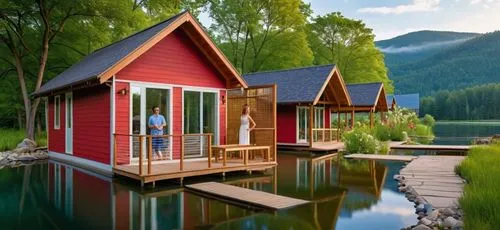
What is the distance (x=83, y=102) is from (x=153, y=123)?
3160mm

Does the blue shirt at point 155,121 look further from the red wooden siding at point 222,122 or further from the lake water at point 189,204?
the red wooden siding at point 222,122

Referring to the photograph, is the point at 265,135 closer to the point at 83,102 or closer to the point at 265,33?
the point at 83,102

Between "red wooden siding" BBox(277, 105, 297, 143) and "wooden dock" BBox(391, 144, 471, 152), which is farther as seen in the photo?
"red wooden siding" BBox(277, 105, 297, 143)

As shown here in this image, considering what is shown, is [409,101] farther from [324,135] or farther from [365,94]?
[324,135]

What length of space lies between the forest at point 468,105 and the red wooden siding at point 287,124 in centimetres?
6878

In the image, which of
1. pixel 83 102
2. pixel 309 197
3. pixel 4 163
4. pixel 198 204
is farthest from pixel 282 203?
pixel 4 163

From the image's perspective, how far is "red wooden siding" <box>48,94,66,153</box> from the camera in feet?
47.2

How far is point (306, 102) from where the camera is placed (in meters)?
18.1

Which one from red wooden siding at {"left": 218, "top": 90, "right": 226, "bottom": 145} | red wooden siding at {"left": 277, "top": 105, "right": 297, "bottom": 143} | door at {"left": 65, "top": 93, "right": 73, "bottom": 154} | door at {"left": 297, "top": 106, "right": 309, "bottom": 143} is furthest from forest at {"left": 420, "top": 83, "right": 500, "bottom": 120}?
door at {"left": 65, "top": 93, "right": 73, "bottom": 154}

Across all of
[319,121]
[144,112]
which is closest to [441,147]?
[319,121]

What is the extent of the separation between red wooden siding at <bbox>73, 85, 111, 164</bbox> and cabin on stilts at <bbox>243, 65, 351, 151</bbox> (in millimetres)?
9306

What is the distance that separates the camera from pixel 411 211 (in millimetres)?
6988

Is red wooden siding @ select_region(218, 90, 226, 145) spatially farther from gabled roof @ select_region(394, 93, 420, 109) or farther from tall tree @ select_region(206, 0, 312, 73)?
gabled roof @ select_region(394, 93, 420, 109)

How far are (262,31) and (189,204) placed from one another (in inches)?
1056
